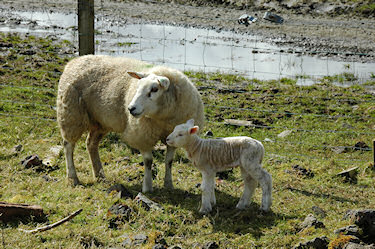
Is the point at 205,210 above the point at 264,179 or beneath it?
beneath

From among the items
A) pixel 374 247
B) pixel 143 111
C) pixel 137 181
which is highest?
A: pixel 143 111

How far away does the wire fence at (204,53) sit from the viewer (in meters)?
10.9

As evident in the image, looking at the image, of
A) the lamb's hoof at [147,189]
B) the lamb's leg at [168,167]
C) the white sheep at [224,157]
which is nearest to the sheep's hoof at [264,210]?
the white sheep at [224,157]

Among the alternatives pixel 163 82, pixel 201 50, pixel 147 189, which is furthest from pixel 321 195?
pixel 201 50

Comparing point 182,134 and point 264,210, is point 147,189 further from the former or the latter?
point 264,210

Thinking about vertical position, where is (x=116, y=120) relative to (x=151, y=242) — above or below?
above

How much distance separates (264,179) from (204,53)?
9.13 metres

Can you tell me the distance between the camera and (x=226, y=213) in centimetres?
592

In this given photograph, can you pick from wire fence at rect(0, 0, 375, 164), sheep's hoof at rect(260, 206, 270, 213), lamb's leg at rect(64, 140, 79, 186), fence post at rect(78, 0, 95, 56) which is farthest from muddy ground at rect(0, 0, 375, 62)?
sheep's hoof at rect(260, 206, 270, 213)

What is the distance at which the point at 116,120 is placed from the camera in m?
6.98

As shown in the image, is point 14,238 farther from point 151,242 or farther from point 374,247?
point 374,247

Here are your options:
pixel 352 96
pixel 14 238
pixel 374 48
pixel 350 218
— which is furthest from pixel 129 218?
pixel 374 48

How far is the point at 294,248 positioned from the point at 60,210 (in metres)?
2.71

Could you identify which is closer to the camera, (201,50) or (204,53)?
(204,53)
